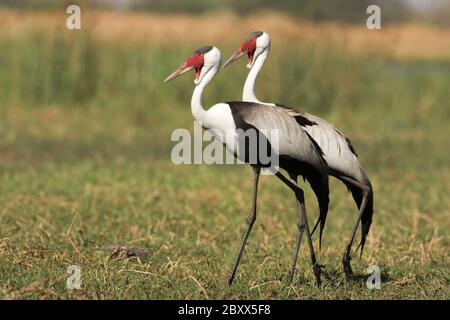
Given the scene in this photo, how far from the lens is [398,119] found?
481 inches

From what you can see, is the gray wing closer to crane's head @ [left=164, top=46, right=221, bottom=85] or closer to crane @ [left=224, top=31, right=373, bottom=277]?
crane @ [left=224, top=31, right=373, bottom=277]

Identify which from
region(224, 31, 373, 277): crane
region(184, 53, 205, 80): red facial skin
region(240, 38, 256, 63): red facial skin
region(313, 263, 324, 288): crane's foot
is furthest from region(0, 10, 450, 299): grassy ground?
region(240, 38, 256, 63): red facial skin

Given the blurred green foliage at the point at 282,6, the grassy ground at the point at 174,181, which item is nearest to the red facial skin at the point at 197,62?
the grassy ground at the point at 174,181

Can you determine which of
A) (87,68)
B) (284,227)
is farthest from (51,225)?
(87,68)

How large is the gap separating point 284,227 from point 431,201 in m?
1.61

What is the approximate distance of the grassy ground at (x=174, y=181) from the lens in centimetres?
470

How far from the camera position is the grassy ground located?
470 cm

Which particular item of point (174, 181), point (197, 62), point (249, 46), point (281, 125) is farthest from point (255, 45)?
point (174, 181)

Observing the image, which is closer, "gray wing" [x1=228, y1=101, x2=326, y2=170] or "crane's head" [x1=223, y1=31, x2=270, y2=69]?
"gray wing" [x1=228, y1=101, x2=326, y2=170]

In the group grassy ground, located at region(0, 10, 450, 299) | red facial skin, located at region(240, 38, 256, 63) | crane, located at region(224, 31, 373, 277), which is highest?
red facial skin, located at region(240, 38, 256, 63)

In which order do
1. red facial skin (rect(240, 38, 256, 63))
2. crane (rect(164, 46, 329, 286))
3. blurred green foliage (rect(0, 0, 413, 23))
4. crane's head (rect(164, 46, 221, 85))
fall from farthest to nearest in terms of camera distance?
1. blurred green foliage (rect(0, 0, 413, 23))
2. red facial skin (rect(240, 38, 256, 63))
3. crane's head (rect(164, 46, 221, 85))
4. crane (rect(164, 46, 329, 286))

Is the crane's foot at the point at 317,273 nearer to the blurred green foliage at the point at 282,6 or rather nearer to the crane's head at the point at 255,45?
the crane's head at the point at 255,45

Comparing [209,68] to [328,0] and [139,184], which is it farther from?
[328,0]

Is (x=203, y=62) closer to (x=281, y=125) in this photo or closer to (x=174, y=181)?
(x=281, y=125)
